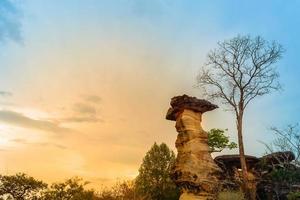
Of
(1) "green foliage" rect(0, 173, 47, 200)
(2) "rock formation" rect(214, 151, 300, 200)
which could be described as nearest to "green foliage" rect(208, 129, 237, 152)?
(2) "rock formation" rect(214, 151, 300, 200)

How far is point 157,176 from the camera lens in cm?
4200

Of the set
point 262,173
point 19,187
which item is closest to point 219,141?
point 262,173

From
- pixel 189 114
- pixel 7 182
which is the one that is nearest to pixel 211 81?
pixel 189 114

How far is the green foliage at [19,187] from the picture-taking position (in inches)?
1769

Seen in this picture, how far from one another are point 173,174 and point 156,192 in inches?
356

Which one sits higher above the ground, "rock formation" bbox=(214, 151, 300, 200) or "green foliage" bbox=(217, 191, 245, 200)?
"rock formation" bbox=(214, 151, 300, 200)

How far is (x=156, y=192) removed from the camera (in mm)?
39875

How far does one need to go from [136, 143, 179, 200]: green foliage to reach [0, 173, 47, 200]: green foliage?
1116 centimetres

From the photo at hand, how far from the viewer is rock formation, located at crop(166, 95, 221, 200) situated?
98.9 feet

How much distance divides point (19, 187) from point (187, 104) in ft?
71.9

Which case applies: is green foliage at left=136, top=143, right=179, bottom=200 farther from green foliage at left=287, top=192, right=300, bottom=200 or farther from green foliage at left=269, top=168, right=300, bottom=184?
green foliage at left=287, top=192, right=300, bottom=200

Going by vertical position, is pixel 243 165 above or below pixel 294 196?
above

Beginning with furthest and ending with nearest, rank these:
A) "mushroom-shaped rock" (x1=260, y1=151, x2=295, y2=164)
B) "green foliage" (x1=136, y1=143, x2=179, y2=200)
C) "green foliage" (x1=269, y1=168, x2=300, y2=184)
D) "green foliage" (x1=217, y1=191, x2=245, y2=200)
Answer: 1. "green foliage" (x1=136, y1=143, x2=179, y2=200)
2. "green foliage" (x1=269, y1=168, x2=300, y2=184)
3. "mushroom-shaped rock" (x1=260, y1=151, x2=295, y2=164)
4. "green foliage" (x1=217, y1=191, x2=245, y2=200)

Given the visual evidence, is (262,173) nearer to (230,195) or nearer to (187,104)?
(230,195)
